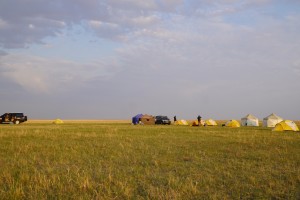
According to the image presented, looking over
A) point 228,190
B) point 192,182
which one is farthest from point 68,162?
point 228,190

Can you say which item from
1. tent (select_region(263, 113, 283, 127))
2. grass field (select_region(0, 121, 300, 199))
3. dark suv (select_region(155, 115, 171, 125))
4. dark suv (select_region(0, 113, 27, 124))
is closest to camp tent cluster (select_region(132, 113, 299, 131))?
tent (select_region(263, 113, 283, 127))

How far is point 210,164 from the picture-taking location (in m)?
12.7

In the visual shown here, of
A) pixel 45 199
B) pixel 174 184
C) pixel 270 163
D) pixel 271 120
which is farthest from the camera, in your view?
pixel 271 120

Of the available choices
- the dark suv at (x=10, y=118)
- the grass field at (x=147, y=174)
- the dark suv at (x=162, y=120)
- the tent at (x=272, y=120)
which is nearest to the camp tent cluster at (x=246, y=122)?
the tent at (x=272, y=120)

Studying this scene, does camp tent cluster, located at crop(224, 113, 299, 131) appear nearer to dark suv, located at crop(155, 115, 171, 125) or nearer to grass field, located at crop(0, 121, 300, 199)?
dark suv, located at crop(155, 115, 171, 125)

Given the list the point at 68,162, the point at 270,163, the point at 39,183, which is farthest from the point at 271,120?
the point at 39,183

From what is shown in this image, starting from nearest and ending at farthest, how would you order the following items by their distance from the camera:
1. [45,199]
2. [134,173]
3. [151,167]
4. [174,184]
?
[45,199]
[174,184]
[134,173]
[151,167]

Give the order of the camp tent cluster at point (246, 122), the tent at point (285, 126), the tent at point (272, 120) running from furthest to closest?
the tent at point (272, 120) → the camp tent cluster at point (246, 122) → the tent at point (285, 126)

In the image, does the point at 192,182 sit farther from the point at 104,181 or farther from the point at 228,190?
the point at 104,181

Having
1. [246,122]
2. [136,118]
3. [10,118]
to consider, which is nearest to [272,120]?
[246,122]

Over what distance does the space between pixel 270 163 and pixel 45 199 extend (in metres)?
8.64

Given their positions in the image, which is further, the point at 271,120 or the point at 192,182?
the point at 271,120

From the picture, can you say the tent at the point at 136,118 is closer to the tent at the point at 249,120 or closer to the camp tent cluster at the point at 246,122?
the camp tent cluster at the point at 246,122

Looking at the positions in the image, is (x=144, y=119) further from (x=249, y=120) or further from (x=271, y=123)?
(x=271, y=123)
